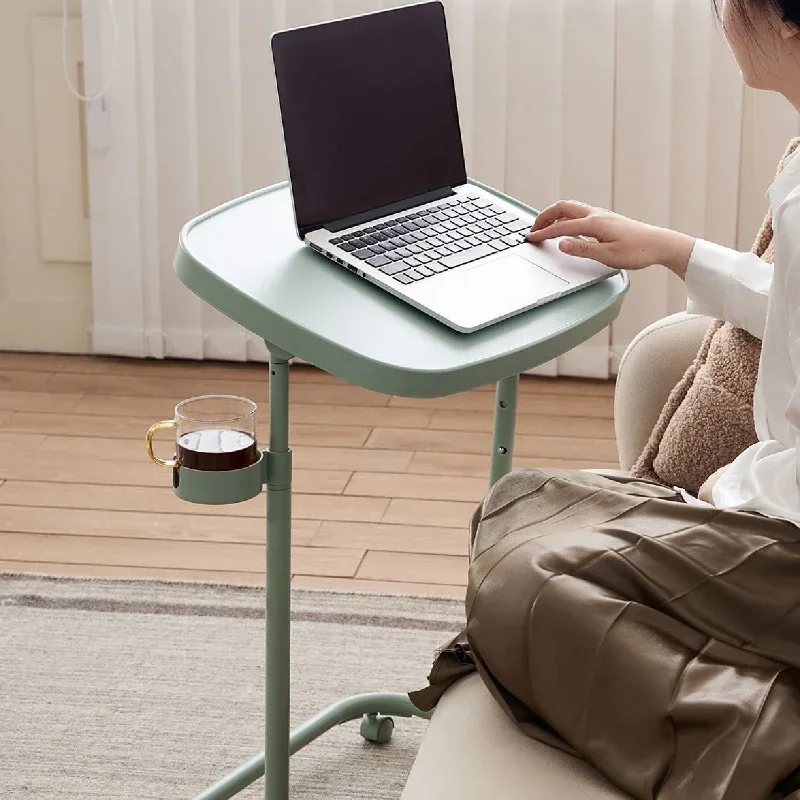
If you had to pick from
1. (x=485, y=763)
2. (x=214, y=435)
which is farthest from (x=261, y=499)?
(x=485, y=763)

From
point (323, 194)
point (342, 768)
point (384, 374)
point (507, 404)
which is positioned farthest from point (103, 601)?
point (384, 374)

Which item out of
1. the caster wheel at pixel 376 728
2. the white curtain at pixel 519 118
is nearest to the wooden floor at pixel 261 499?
the white curtain at pixel 519 118

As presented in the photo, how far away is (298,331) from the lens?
1064 mm

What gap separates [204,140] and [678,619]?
85.4 inches

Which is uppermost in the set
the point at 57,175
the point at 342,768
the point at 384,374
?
the point at 384,374

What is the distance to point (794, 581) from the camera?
1.02m

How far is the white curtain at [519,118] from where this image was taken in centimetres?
280

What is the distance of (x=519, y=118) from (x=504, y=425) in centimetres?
147

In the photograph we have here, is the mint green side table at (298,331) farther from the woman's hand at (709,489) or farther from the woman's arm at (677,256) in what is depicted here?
the woman's hand at (709,489)

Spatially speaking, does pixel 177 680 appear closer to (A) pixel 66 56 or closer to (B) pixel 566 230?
(B) pixel 566 230

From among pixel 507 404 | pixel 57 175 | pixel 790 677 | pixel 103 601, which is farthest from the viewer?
pixel 57 175

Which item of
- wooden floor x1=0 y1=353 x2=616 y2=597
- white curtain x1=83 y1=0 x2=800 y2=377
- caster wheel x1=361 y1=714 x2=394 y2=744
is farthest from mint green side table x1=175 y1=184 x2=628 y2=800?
white curtain x1=83 y1=0 x2=800 y2=377

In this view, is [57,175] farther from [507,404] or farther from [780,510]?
[780,510]

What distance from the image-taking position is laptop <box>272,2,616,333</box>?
1.16 metres
